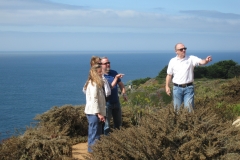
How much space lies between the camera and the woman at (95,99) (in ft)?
20.1

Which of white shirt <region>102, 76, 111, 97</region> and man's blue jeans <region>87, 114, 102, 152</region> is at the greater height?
white shirt <region>102, 76, 111, 97</region>

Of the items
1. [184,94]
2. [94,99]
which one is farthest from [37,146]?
[184,94]

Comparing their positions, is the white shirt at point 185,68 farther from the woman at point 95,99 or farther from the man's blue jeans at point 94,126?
the man's blue jeans at point 94,126

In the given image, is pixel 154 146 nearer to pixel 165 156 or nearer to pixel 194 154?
pixel 165 156

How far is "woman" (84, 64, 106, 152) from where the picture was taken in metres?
6.12

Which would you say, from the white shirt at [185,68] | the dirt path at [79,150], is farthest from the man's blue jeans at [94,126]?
the white shirt at [185,68]

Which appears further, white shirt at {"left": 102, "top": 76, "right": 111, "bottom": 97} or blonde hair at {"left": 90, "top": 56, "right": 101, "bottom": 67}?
white shirt at {"left": 102, "top": 76, "right": 111, "bottom": 97}

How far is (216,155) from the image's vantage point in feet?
13.9

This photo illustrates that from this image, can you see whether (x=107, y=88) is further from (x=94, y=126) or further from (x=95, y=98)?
(x=94, y=126)

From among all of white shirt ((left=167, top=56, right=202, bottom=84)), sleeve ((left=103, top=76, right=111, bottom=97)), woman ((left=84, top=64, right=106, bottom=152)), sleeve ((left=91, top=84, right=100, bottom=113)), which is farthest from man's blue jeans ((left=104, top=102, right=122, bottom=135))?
white shirt ((left=167, top=56, right=202, bottom=84))

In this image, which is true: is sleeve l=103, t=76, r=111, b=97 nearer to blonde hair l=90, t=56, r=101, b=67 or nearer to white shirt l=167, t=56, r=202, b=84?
blonde hair l=90, t=56, r=101, b=67

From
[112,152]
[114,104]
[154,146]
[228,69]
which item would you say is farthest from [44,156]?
[228,69]

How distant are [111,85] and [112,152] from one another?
8.19ft

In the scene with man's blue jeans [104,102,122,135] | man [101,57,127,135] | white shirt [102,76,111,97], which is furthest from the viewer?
man's blue jeans [104,102,122,135]
